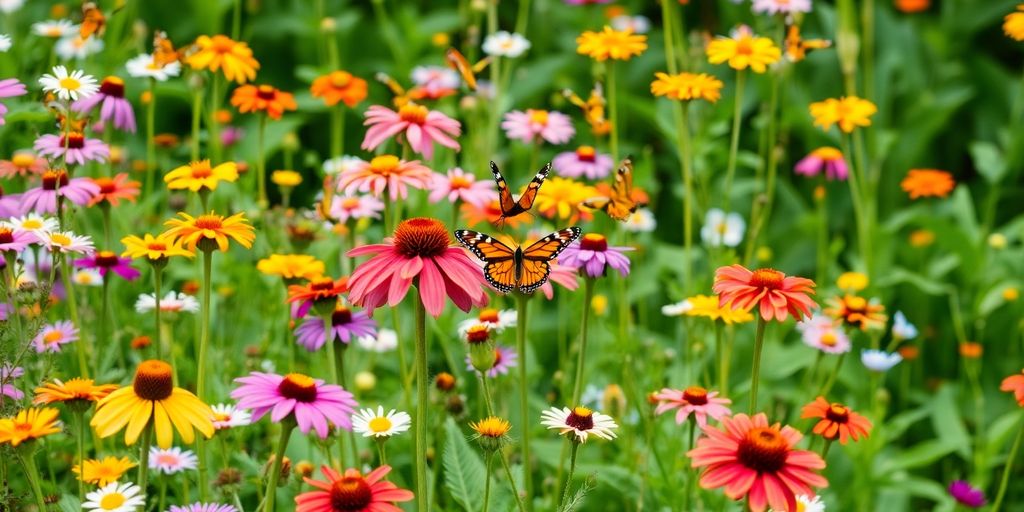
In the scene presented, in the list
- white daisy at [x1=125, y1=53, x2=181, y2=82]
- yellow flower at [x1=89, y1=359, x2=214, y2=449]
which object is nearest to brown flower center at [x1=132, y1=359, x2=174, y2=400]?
yellow flower at [x1=89, y1=359, x2=214, y2=449]

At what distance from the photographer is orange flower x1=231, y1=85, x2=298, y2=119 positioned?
2104mm

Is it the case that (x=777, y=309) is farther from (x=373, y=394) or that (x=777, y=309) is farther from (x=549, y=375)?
(x=549, y=375)

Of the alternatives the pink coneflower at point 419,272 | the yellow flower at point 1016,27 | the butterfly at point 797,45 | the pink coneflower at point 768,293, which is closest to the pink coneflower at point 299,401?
the pink coneflower at point 419,272

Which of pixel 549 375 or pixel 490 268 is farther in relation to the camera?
pixel 549 375

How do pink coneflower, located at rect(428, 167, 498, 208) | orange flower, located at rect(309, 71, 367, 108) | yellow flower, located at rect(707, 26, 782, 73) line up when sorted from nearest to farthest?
1. pink coneflower, located at rect(428, 167, 498, 208)
2. yellow flower, located at rect(707, 26, 782, 73)
3. orange flower, located at rect(309, 71, 367, 108)

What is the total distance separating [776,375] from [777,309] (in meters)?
1.25

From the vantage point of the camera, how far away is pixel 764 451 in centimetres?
120

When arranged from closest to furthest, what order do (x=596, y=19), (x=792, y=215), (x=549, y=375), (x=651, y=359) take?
(x=651, y=359) < (x=549, y=375) < (x=792, y=215) < (x=596, y=19)

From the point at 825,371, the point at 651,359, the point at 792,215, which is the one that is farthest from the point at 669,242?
the point at 651,359

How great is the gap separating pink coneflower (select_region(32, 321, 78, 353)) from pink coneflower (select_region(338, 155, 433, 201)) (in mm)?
481

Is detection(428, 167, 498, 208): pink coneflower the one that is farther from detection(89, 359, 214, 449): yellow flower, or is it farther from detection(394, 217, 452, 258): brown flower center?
detection(89, 359, 214, 449): yellow flower

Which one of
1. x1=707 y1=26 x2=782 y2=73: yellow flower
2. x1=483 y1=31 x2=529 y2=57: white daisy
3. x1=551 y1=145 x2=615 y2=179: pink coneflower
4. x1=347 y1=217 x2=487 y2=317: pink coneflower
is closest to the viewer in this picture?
x1=347 y1=217 x2=487 y2=317: pink coneflower

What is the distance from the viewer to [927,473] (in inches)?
117

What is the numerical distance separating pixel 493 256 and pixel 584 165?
0.93 m
